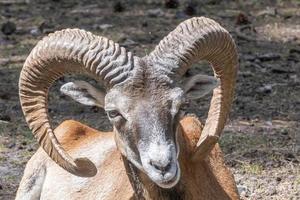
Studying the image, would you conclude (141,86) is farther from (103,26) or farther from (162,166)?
(103,26)

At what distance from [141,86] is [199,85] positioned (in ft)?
2.62

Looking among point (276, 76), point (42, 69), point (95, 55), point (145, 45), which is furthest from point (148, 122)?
point (145, 45)

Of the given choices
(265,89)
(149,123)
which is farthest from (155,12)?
(149,123)

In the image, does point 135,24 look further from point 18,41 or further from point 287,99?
point 287,99

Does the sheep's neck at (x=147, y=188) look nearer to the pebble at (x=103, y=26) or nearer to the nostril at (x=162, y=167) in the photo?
the nostril at (x=162, y=167)

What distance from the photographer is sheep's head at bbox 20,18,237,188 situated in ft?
24.8

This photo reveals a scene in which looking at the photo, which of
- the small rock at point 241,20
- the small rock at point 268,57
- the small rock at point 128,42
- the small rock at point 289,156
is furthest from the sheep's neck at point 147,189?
the small rock at point 241,20

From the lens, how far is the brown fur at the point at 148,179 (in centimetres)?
827

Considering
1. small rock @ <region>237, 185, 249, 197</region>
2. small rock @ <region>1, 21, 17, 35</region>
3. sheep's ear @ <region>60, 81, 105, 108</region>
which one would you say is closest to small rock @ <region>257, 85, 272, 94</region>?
small rock @ <region>237, 185, 249, 197</region>

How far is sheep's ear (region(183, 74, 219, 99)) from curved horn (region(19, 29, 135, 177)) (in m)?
0.64

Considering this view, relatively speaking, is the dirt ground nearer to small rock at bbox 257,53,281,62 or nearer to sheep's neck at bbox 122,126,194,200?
small rock at bbox 257,53,281,62

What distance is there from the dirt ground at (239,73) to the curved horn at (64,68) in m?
2.62

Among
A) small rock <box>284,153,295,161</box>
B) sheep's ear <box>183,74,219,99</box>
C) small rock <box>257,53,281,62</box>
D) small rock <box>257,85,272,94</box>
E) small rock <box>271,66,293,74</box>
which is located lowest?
small rock <box>257,53,281,62</box>

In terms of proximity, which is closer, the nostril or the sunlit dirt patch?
the nostril
